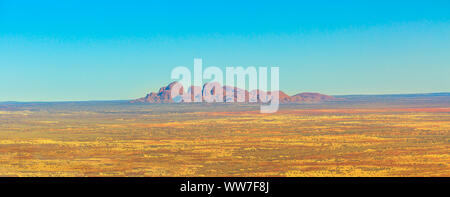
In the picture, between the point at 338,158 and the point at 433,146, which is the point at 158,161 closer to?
the point at 338,158

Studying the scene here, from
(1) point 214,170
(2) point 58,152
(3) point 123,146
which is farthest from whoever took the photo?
(3) point 123,146

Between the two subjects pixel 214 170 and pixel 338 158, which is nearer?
pixel 214 170

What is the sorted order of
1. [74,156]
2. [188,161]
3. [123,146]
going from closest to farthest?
[188,161] → [74,156] → [123,146]

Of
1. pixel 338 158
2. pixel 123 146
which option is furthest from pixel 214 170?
pixel 123 146

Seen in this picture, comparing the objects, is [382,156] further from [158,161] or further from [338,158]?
[158,161]
